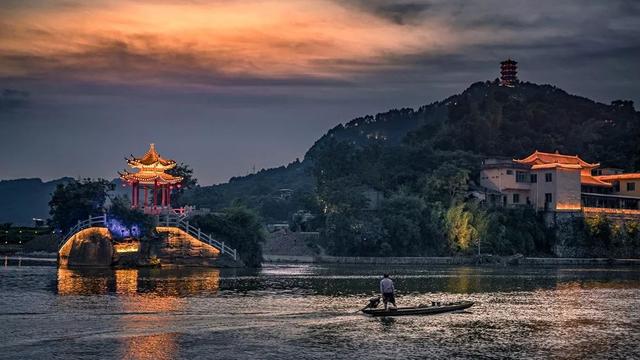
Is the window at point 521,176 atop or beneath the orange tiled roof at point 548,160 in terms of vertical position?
beneath

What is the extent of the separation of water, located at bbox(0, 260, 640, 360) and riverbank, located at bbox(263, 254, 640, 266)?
3590 cm

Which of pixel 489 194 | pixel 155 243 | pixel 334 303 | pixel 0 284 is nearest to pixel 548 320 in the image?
pixel 334 303

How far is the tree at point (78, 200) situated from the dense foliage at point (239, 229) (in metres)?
21.6

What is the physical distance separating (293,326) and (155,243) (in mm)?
49461

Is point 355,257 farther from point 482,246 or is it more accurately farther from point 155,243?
point 155,243

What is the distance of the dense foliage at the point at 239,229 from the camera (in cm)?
9088

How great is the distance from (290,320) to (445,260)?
7245 cm

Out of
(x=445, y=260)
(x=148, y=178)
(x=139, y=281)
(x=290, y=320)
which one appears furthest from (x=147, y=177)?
(x=290, y=320)

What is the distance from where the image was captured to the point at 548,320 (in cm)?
4594

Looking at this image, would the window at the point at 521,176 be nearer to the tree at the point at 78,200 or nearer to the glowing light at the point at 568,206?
the glowing light at the point at 568,206

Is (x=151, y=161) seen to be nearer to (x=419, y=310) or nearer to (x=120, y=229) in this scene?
(x=120, y=229)

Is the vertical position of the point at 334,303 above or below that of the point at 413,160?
below

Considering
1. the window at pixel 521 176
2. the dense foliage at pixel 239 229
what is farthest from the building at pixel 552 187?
the dense foliage at pixel 239 229

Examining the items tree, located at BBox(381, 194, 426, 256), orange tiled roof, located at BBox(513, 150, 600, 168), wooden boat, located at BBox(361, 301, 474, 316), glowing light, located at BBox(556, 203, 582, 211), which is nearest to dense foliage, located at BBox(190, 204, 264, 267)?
tree, located at BBox(381, 194, 426, 256)
